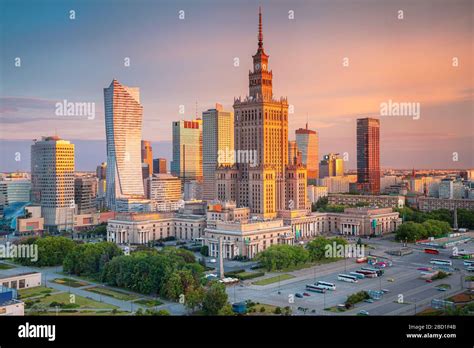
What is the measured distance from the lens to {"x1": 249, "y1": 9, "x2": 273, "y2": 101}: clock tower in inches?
1726

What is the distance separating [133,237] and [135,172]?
27.4 metres

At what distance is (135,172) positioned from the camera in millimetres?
67625

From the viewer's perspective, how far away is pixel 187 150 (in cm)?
9662

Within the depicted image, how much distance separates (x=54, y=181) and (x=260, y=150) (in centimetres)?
2220

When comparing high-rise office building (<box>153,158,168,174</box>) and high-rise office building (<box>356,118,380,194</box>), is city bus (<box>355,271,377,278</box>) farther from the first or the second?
high-rise office building (<box>153,158,168,174</box>)

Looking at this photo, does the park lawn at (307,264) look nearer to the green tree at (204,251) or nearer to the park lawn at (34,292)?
the green tree at (204,251)

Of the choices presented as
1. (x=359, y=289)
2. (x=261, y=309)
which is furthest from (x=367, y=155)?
(x=261, y=309)

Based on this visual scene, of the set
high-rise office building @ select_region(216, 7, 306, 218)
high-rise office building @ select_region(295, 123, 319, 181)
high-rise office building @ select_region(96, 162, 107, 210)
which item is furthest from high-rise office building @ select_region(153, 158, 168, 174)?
high-rise office building @ select_region(216, 7, 306, 218)

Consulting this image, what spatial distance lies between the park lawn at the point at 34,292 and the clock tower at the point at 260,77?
23986 mm

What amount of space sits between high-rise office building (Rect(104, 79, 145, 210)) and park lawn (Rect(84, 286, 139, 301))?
1570 inches

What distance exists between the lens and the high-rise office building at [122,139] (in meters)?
64.6

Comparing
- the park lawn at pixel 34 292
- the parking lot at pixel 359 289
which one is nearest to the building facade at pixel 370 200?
the parking lot at pixel 359 289

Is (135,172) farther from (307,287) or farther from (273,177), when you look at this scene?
(307,287)
